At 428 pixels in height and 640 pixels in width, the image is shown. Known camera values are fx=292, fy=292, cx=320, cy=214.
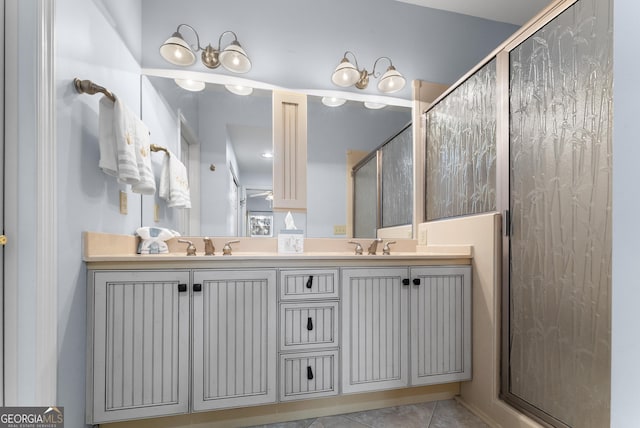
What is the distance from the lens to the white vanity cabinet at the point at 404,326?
143 centimetres

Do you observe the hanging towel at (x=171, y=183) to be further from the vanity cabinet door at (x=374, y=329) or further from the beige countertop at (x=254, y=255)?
the vanity cabinet door at (x=374, y=329)

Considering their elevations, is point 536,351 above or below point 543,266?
below

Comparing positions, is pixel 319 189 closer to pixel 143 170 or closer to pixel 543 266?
pixel 143 170

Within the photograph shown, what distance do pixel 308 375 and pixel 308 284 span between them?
0.43 m

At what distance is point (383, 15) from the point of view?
2.07m

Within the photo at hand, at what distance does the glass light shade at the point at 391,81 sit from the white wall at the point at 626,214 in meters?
1.56

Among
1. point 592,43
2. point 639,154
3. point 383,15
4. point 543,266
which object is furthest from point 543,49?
point 383,15

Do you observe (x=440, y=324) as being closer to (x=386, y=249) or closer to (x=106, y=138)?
(x=386, y=249)

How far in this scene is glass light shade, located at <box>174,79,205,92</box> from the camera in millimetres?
1777

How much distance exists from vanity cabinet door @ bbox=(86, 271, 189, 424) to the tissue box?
0.60 meters

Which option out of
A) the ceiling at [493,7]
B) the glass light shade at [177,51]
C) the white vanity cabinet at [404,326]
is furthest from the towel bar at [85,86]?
the ceiling at [493,7]

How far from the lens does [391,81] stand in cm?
200

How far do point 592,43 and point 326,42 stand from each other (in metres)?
1.45

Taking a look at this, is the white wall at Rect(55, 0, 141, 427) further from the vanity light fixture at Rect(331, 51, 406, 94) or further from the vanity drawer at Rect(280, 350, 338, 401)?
the vanity light fixture at Rect(331, 51, 406, 94)
